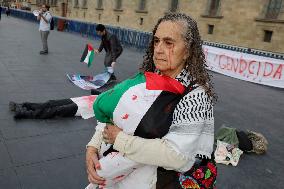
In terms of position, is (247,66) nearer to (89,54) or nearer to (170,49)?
(89,54)

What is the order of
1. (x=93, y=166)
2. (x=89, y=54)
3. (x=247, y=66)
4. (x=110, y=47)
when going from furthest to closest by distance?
(x=247, y=66) → (x=110, y=47) → (x=89, y=54) → (x=93, y=166)

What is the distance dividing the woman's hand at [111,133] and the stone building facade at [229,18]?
61.9 feet

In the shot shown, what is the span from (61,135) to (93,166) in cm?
319

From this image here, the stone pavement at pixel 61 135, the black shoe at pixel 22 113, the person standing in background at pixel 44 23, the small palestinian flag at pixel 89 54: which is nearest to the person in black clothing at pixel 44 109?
the black shoe at pixel 22 113

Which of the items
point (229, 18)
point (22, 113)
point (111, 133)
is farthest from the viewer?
point (229, 18)

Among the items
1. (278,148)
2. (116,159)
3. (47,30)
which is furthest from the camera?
(47,30)

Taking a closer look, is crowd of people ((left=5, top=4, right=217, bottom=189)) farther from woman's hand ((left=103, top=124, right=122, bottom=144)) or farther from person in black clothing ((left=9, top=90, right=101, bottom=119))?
person in black clothing ((left=9, top=90, right=101, bottom=119))

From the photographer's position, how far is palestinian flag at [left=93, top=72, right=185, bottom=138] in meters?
1.52

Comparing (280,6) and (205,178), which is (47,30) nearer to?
(205,178)

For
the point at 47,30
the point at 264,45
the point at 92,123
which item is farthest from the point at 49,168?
the point at 264,45

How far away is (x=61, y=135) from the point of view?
15.8ft

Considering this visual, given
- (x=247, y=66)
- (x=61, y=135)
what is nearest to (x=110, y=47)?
(x=61, y=135)

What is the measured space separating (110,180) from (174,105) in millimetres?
564

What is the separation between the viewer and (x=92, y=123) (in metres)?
5.47
